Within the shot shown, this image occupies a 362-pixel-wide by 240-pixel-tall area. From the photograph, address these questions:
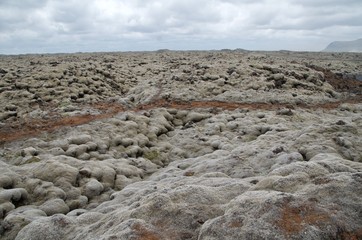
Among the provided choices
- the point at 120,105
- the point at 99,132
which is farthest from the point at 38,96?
the point at 99,132

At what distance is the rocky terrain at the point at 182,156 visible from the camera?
930 cm

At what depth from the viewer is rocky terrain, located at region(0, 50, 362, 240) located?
9.30 meters

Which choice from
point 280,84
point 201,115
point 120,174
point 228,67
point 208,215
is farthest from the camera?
point 228,67

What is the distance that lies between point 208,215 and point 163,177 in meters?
8.64

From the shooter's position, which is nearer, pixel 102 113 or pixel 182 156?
pixel 182 156

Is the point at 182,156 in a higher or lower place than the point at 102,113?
lower

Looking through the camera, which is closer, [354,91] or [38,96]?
[38,96]

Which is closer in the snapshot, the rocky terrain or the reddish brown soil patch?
the rocky terrain

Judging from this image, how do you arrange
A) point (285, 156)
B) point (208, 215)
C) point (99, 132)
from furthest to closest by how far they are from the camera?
point (99, 132)
point (285, 156)
point (208, 215)

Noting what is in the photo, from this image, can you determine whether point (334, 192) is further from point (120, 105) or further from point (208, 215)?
point (120, 105)

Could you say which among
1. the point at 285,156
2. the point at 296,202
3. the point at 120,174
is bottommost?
the point at 120,174

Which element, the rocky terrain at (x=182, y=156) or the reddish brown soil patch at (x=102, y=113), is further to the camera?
the reddish brown soil patch at (x=102, y=113)

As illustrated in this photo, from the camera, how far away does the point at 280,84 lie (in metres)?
42.3

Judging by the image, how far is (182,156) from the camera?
24.1 m
